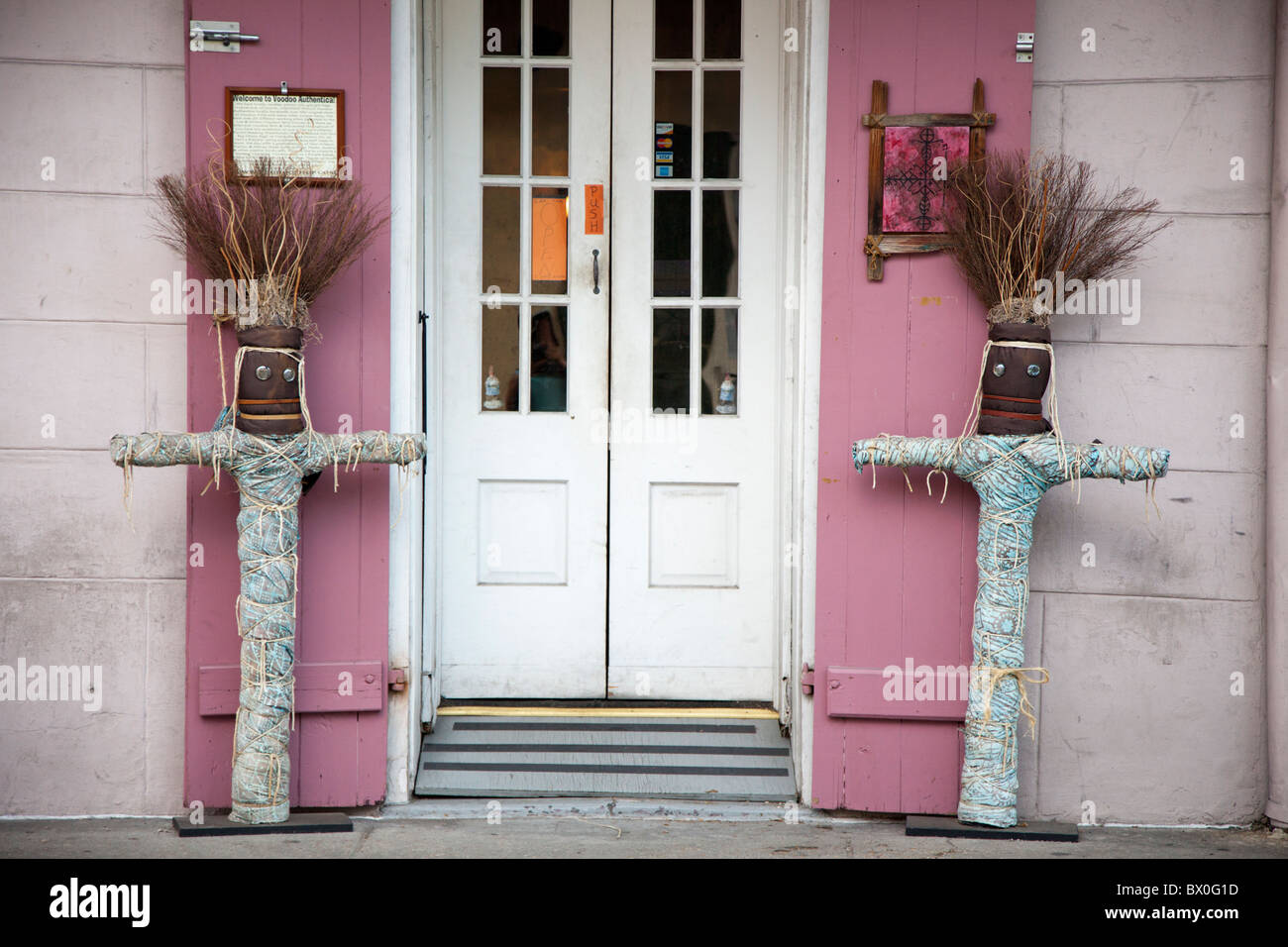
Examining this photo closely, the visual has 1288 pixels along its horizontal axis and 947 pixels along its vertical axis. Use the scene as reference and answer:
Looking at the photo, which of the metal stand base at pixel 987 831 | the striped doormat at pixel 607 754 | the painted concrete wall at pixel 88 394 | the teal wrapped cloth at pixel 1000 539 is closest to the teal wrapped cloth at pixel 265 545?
the painted concrete wall at pixel 88 394

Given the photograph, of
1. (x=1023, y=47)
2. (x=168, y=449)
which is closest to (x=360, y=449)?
(x=168, y=449)

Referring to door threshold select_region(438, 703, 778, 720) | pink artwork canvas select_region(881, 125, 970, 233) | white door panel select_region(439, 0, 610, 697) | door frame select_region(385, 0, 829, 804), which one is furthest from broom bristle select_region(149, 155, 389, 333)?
pink artwork canvas select_region(881, 125, 970, 233)

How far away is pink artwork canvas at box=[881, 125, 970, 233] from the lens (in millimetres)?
3566

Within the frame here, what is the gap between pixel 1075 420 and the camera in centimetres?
372

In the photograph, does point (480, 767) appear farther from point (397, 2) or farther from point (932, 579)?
point (397, 2)

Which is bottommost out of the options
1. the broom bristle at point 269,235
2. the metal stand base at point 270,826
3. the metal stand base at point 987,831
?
the metal stand base at point 987,831

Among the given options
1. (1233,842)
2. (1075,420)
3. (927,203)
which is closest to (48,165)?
(927,203)

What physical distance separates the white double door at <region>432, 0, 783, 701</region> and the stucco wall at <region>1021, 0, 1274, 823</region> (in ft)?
3.17

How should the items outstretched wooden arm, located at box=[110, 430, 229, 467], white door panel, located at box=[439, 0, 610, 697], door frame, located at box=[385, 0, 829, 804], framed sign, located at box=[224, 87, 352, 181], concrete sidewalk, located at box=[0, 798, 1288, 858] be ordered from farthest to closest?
white door panel, located at box=[439, 0, 610, 697], door frame, located at box=[385, 0, 829, 804], framed sign, located at box=[224, 87, 352, 181], concrete sidewalk, located at box=[0, 798, 1288, 858], outstretched wooden arm, located at box=[110, 430, 229, 467]

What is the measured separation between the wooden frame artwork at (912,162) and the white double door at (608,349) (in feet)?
1.70

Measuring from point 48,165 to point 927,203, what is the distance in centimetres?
270

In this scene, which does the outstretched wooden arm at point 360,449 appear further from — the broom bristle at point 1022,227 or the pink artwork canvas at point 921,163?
the broom bristle at point 1022,227

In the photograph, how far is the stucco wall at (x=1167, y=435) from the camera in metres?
3.68

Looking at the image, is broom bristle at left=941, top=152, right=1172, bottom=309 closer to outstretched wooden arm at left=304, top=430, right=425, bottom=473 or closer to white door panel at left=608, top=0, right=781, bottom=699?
white door panel at left=608, top=0, right=781, bottom=699
